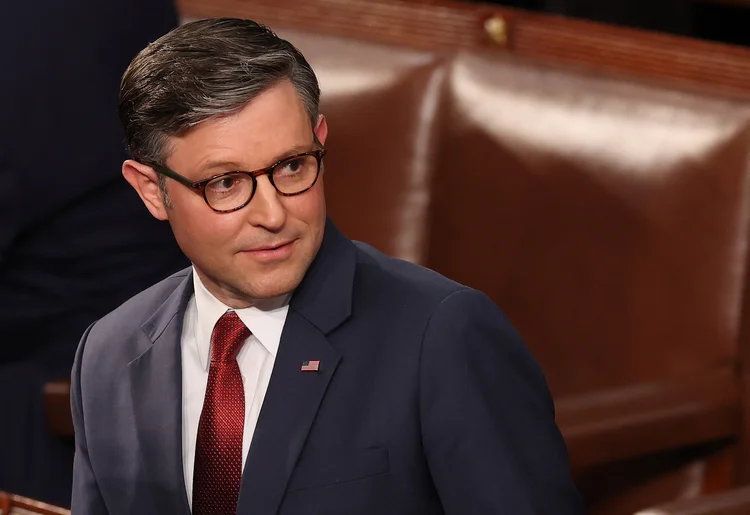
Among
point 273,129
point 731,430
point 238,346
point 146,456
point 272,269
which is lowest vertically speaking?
point 731,430

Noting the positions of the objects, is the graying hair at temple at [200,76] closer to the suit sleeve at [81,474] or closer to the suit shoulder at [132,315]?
the suit shoulder at [132,315]

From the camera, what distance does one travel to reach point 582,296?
6.71 feet

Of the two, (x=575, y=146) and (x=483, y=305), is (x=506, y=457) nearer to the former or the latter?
(x=483, y=305)

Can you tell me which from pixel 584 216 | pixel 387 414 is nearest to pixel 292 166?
pixel 387 414

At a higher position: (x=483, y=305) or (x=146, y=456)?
(x=483, y=305)

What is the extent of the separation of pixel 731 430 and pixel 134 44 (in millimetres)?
1094

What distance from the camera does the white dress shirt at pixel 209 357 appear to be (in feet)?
3.95

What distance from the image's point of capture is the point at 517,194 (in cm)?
209

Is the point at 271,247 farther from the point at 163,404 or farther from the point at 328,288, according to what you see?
the point at 163,404

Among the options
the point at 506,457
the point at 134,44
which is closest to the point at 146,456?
the point at 506,457

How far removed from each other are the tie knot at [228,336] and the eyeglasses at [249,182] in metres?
0.15

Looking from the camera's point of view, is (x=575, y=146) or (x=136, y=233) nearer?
(x=136, y=233)

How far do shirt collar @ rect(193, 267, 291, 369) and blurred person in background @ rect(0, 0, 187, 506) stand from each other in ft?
1.48

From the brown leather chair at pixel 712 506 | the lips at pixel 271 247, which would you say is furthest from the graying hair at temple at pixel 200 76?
the brown leather chair at pixel 712 506
